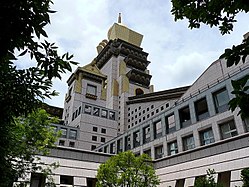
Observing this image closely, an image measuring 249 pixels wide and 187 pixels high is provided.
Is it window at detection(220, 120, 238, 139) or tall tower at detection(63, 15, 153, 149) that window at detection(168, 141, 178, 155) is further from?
tall tower at detection(63, 15, 153, 149)

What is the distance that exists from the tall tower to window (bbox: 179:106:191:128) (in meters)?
25.5

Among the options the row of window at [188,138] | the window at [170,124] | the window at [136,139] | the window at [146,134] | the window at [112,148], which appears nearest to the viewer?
the row of window at [188,138]

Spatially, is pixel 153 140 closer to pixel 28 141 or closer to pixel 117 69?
pixel 28 141

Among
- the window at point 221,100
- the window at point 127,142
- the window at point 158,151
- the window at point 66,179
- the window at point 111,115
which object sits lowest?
the window at point 66,179

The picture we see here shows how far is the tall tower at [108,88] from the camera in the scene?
50500 millimetres

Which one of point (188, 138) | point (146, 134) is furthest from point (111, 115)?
→ point (188, 138)

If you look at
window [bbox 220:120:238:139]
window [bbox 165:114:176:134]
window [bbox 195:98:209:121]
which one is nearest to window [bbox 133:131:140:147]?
window [bbox 165:114:176:134]

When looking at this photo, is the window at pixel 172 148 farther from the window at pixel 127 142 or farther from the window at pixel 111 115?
the window at pixel 111 115

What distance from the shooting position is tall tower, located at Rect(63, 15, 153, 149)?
166 feet

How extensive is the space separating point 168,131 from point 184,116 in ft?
8.80

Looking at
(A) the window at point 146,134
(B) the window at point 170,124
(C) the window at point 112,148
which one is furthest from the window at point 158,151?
(C) the window at point 112,148

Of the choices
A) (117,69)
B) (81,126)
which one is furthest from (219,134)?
(117,69)

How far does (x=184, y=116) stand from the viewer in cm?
2880

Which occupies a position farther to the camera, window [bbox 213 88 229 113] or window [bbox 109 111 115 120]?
window [bbox 109 111 115 120]
